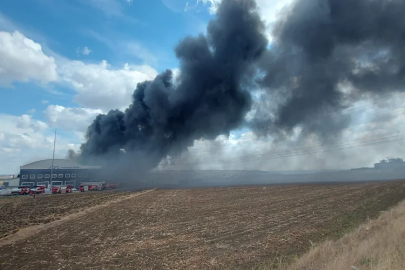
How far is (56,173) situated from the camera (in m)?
81.7

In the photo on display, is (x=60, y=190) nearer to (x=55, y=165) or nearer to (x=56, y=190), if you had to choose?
(x=56, y=190)

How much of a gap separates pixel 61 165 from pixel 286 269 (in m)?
90.3

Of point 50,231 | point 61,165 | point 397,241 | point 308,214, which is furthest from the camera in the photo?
point 61,165

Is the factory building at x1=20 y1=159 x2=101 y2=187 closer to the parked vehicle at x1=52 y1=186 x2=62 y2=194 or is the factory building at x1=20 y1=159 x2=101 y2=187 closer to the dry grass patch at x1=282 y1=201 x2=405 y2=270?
the parked vehicle at x1=52 y1=186 x2=62 y2=194

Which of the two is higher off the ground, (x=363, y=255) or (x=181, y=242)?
(x=363, y=255)

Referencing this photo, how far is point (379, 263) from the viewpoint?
265 inches

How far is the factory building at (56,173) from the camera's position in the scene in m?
78.8

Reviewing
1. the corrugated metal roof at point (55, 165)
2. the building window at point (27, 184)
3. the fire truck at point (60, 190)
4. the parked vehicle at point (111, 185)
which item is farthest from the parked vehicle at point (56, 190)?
the corrugated metal roof at point (55, 165)

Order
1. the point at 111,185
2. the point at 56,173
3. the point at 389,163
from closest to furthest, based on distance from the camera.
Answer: the point at 111,185
the point at 56,173
the point at 389,163

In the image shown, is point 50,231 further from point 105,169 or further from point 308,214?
point 105,169

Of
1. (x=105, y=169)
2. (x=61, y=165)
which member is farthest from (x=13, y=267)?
(x=61, y=165)

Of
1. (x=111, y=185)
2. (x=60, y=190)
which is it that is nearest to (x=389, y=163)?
(x=111, y=185)

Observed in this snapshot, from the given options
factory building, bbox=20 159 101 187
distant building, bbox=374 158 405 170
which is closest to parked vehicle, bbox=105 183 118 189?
factory building, bbox=20 159 101 187

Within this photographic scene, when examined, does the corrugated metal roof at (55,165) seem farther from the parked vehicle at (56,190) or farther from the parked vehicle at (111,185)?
the parked vehicle at (56,190)
